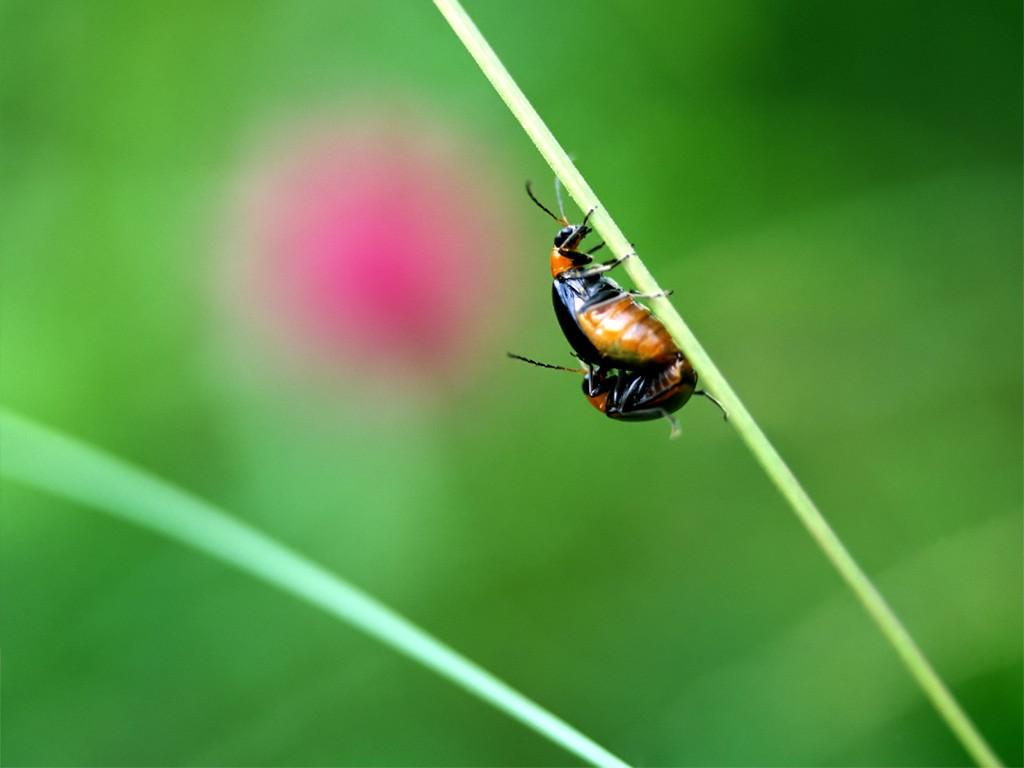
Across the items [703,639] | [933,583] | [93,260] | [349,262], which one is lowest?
[933,583]

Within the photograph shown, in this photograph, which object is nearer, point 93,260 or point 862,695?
point 862,695

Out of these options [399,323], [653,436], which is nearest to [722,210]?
[653,436]

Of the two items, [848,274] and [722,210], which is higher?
[722,210]

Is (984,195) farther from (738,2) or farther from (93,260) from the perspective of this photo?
(93,260)

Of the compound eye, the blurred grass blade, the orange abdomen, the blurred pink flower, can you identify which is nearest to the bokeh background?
the blurred pink flower

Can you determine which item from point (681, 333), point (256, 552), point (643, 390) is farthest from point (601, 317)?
point (256, 552)

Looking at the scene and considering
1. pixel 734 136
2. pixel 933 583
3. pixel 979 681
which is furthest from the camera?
pixel 734 136

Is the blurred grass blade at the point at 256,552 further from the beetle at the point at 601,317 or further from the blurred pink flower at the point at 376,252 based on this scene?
the blurred pink flower at the point at 376,252

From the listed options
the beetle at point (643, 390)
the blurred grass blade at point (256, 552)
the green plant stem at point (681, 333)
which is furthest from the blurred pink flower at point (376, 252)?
the green plant stem at point (681, 333)
